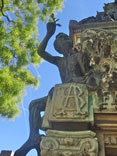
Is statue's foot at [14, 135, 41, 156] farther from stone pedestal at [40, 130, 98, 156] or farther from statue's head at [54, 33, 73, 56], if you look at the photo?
statue's head at [54, 33, 73, 56]

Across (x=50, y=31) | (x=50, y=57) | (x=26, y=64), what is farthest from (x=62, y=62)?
(x=26, y=64)

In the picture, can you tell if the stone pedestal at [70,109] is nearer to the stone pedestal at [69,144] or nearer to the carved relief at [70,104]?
the carved relief at [70,104]

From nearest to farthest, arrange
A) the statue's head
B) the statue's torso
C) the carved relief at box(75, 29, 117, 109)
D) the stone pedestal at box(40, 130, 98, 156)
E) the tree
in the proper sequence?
the stone pedestal at box(40, 130, 98, 156) → the carved relief at box(75, 29, 117, 109) → the statue's torso → the statue's head → the tree

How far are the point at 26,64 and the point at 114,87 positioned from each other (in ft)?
22.7

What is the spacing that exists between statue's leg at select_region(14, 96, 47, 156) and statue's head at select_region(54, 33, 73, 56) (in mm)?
1186

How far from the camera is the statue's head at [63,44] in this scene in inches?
197

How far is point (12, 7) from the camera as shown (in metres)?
11.0

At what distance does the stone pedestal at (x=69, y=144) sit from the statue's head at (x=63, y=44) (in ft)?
7.40

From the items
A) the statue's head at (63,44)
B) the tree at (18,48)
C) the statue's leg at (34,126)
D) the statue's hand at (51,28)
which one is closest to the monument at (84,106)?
the statue's leg at (34,126)

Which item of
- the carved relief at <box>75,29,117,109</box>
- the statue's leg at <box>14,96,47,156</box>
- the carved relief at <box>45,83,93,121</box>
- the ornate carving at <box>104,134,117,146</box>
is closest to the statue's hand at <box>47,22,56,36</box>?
the carved relief at <box>75,29,117,109</box>

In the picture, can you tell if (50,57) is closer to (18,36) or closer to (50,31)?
(50,31)

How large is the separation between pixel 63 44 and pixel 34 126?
1.92 meters

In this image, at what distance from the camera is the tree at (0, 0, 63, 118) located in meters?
8.86

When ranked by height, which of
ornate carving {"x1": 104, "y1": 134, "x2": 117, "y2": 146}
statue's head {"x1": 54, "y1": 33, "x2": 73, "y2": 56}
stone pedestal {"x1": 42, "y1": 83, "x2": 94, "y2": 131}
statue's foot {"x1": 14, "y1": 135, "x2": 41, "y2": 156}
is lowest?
statue's foot {"x1": 14, "y1": 135, "x2": 41, "y2": 156}
